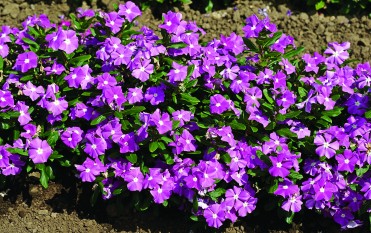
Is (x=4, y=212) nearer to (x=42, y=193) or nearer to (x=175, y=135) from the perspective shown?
(x=42, y=193)

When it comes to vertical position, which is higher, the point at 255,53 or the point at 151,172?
the point at 255,53

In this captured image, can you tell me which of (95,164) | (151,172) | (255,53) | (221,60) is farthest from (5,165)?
(255,53)

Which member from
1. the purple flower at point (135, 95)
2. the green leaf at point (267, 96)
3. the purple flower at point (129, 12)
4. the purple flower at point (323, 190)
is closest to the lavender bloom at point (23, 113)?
the purple flower at point (135, 95)

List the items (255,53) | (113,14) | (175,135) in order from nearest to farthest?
(175,135), (113,14), (255,53)

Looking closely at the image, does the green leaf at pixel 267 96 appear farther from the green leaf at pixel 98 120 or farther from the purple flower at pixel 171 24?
the green leaf at pixel 98 120

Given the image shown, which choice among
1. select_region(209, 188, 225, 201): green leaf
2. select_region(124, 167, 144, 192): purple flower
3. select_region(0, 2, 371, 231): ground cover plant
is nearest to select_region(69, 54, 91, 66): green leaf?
select_region(0, 2, 371, 231): ground cover plant

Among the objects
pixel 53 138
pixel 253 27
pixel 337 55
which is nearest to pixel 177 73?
pixel 253 27

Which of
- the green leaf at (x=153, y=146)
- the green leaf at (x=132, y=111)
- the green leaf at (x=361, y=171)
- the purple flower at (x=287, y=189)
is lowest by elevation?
the purple flower at (x=287, y=189)
